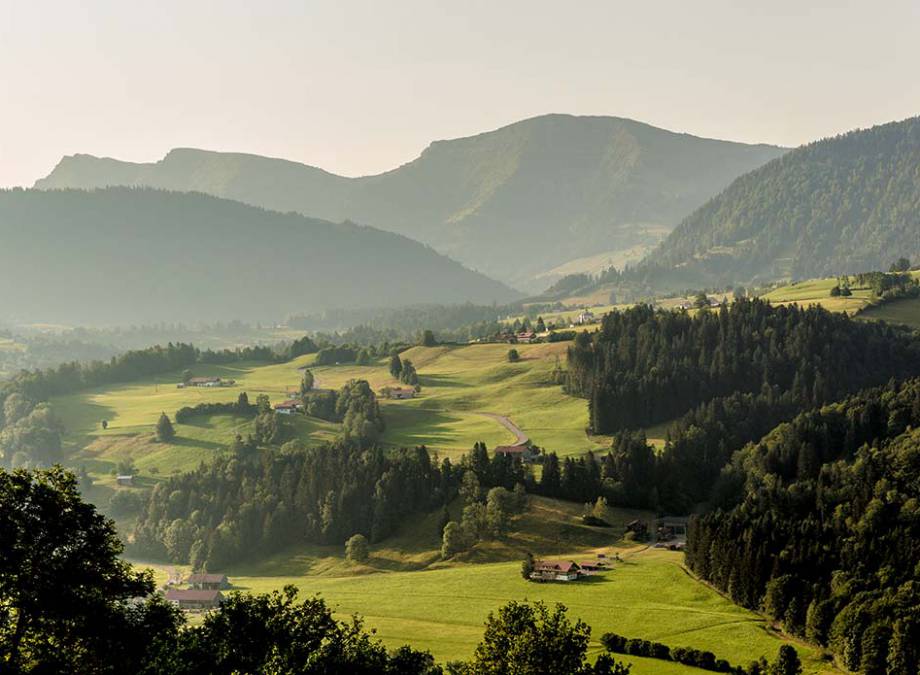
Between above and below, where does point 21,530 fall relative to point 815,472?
above

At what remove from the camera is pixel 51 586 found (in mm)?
45594

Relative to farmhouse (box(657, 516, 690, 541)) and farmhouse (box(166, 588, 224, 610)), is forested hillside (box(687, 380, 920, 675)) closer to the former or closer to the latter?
farmhouse (box(657, 516, 690, 541))

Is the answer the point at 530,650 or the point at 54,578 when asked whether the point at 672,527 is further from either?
A: the point at 54,578

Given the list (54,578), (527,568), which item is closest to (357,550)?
(527,568)

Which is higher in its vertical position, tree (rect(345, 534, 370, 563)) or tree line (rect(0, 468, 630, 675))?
tree line (rect(0, 468, 630, 675))

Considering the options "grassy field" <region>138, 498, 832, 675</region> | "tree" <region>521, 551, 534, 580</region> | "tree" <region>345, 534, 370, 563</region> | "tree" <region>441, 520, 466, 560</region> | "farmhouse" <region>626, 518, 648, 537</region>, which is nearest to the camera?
"grassy field" <region>138, 498, 832, 675</region>

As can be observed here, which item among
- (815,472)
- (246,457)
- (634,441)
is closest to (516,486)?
(634,441)

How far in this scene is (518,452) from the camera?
188 m

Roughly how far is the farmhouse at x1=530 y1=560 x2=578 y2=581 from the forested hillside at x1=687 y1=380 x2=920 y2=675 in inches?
566

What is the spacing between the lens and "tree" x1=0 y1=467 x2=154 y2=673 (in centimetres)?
4522

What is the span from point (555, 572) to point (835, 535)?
107 feet

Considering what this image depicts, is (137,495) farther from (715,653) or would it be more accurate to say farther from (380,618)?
(715,653)

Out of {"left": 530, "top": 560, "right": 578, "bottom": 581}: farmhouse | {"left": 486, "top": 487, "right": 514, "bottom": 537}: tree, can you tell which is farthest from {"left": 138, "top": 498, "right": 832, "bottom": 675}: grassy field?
{"left": 530, "top": 560, "right": 578, "bottom": 581}: farmhouse

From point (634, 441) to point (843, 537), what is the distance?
59.4m
